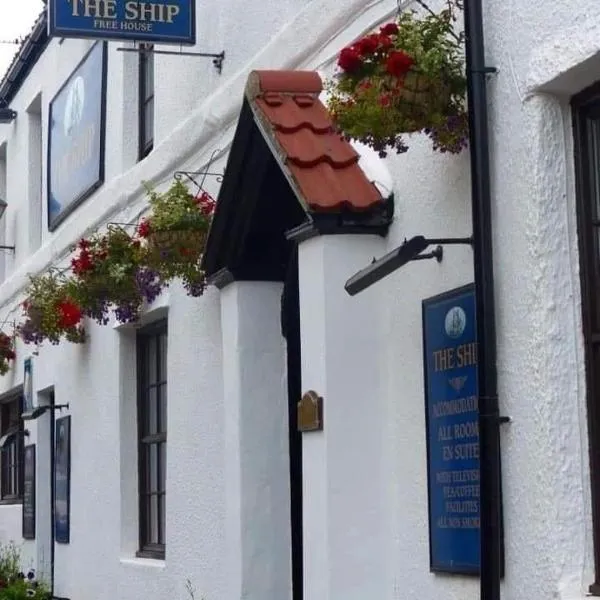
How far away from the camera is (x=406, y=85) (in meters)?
5.91

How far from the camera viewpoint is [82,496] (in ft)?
40.6

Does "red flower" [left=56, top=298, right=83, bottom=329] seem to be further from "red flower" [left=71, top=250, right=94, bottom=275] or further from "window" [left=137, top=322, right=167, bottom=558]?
"red flower" [left=71, top=250, right=94, bottom=275]

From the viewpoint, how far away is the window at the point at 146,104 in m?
11.5

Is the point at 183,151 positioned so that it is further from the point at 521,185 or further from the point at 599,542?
the point at 599,542

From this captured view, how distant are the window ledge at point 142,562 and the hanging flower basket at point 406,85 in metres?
4.95

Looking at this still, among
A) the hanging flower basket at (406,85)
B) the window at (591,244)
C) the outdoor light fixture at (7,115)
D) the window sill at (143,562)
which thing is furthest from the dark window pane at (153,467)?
the outdoor light fixture at (7,115)

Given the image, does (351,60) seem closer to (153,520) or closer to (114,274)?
(114,274)

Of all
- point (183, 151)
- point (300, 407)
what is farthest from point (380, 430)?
point (183, 151)

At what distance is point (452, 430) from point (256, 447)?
213 centimetres

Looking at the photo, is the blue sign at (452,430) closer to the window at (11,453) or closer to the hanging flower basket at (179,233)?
the hanging flower basket at (179,233)

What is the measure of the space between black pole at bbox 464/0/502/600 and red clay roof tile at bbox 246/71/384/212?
1.06m

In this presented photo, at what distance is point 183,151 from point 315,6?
88.4 inches

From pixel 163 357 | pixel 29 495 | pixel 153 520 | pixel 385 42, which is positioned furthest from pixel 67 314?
pixel 385 42

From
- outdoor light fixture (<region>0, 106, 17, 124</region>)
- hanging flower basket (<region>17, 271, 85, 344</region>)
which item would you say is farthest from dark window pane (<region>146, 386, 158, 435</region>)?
outdoor light fixture (<region>0, 106, 17, 124</region>)
